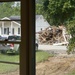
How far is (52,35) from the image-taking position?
2.12 m

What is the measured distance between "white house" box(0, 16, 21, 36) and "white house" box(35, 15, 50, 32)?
19 centimetres

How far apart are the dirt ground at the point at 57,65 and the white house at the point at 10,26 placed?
428 millimetres

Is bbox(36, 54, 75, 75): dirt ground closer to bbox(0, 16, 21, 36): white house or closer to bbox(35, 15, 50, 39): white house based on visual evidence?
bbox(35, 15, 50, 39): white house

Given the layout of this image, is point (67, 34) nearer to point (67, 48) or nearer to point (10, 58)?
point (67, 48)

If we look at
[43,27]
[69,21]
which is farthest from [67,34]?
[43,27]

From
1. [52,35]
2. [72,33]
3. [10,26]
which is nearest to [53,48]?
[52,35]

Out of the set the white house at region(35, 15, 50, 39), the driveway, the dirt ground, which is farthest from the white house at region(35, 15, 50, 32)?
the dirt ground

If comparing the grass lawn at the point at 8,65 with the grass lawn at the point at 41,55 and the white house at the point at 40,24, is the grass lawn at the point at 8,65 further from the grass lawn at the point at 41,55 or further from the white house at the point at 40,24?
the white house at the point at 40,24

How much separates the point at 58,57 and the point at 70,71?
0.59 feet

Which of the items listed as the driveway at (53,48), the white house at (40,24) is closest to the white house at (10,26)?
the white house at (40,24)

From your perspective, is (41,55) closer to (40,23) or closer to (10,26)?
(40,23)

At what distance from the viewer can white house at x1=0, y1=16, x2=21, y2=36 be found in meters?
2.21

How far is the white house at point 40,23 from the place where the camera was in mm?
2127

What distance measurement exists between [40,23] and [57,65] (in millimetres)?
459
